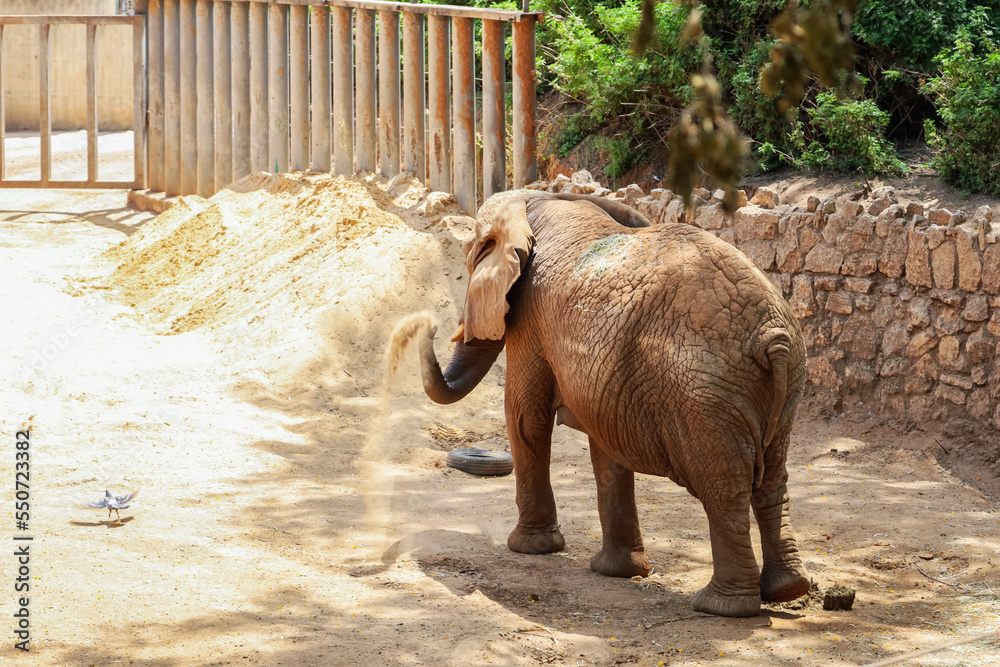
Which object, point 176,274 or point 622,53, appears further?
point 622,53

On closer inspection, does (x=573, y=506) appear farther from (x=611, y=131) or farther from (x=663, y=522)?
(x=611, y=131)

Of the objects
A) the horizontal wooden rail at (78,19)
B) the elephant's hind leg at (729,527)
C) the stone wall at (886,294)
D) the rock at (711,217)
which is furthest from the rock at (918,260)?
the horizontal wooden rail at (78,19)

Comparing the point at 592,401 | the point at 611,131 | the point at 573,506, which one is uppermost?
the point at 611,131

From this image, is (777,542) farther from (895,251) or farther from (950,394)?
(895,251)

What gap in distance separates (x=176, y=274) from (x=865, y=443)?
754 cm

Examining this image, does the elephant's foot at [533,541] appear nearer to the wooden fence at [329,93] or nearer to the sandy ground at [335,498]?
the sandy ground at [335,498]

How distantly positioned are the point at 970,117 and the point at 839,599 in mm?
6929

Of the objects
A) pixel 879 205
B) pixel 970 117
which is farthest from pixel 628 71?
pixel 879 205

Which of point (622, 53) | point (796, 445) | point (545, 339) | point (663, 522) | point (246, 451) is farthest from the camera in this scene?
point (622, 53)

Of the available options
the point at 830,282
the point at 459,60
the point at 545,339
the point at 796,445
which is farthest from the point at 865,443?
the point at 459,60

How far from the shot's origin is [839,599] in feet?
17.0

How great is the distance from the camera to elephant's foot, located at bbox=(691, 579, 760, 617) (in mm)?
4934

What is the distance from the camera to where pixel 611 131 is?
44.1 feet

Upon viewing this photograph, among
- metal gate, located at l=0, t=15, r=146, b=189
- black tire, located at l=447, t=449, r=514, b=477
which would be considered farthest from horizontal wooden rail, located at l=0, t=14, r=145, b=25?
black tire, located at l=447, t=449, r=514, b=477
